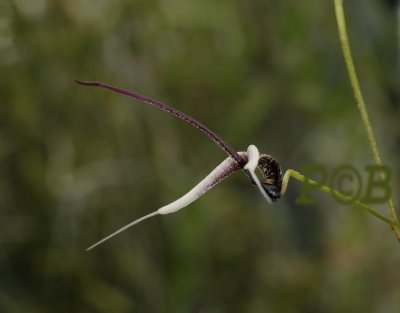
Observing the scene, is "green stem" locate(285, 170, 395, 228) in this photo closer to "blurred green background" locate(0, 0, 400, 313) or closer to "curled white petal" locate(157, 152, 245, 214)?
"curled white petal" locate(157, 152, 245, 214)

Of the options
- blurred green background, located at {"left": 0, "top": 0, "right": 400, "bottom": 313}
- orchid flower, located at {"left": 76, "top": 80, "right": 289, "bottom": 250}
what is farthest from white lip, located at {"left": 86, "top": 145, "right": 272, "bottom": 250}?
blurred green background, located at {"left": 0, "top": 0, "right": 400, "bottom": 313}

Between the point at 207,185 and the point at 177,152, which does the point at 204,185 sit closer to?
the point at 207,185

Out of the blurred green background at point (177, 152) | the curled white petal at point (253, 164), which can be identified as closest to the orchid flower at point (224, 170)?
the curled white petal at point (253, 164)

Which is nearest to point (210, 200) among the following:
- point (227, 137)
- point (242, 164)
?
point (227, 137)

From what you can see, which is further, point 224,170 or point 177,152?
point 177,152

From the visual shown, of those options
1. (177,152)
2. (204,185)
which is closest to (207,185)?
(204,185)

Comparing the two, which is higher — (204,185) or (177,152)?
(204,185)
